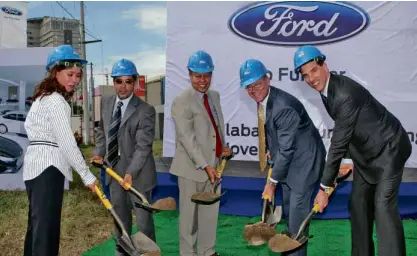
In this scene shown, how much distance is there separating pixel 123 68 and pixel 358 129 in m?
1.81

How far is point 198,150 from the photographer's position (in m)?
3.71

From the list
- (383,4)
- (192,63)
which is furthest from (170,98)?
(383,4)

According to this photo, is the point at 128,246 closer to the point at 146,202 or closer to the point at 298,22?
the point at 146,202

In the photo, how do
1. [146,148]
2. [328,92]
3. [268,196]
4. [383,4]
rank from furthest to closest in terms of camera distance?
[383,4] → [146,148] → [268,196] → [328,92]

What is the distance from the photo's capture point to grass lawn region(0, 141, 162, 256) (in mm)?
4631

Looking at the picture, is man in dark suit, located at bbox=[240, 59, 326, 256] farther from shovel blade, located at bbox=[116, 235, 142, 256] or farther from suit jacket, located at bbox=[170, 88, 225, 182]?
shovel blade, located at bbox=[116, 235, 142, 256]

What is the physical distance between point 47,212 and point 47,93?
30.0 inches

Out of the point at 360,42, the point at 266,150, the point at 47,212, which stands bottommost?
the point at 47,212

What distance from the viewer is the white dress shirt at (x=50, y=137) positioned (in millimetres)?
2809

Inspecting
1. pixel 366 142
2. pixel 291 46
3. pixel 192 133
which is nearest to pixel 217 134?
pixel 192 133

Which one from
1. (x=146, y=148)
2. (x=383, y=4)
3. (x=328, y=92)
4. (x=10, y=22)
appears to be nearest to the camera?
(x=328, y=92)

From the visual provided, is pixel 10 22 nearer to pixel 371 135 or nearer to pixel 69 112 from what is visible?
pixel 69 112

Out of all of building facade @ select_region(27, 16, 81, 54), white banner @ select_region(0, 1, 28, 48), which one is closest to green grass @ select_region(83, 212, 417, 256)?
white banner @ select_region(0, 1, 28, 48)

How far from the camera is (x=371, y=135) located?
290cm
